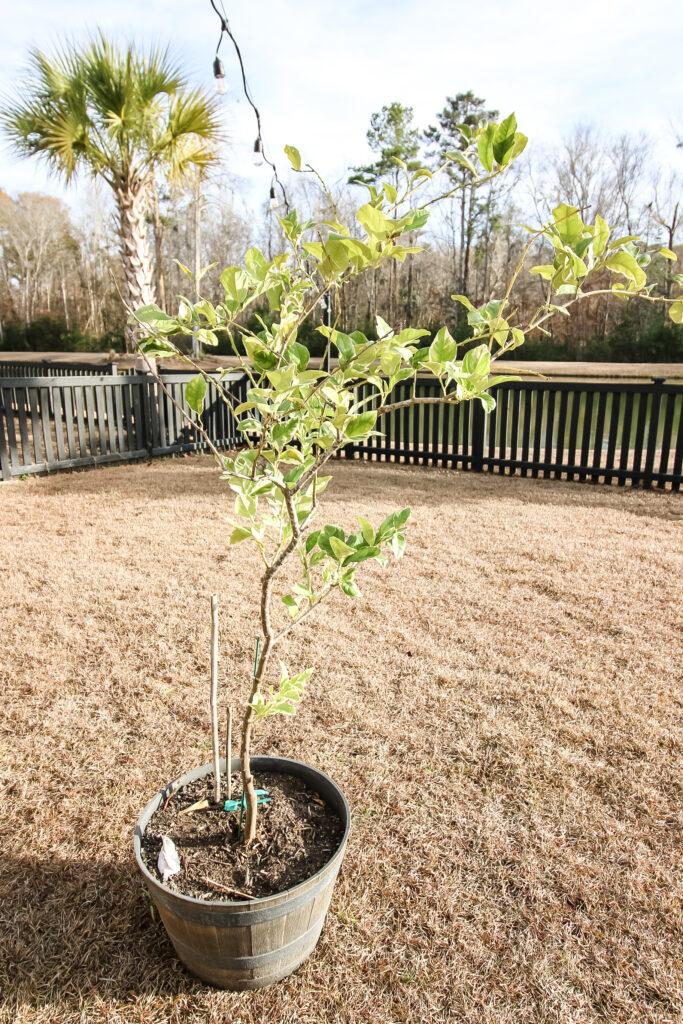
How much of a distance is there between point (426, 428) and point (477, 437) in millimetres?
649

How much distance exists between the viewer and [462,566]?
12.4 feet

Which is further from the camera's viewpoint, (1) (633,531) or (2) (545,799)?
(1) (633,531)

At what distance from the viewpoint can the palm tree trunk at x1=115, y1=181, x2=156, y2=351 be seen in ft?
28.5

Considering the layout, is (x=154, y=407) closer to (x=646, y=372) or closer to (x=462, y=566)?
(x=462, y=566)

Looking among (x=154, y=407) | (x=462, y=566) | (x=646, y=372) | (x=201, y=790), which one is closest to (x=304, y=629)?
(x=462, y=566)

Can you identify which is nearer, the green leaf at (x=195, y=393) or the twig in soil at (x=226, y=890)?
the green leaf at (x=195, y=393)

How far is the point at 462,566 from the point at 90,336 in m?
36.5

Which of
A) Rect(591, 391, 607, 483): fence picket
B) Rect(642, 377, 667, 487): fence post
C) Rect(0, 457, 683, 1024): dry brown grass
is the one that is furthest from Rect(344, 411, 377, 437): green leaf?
Rect(591, 391, 607, 483): fence picket

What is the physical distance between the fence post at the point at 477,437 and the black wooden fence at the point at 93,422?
3068 mm

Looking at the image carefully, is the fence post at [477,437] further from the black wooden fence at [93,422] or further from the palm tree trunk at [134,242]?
the palm tree trunk at [134,242]

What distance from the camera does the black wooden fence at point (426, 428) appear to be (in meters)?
5.88

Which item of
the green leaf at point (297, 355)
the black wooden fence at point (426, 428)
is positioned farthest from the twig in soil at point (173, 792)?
the black wooden fence at point (426, 428)

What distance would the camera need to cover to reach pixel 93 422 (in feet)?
22.3

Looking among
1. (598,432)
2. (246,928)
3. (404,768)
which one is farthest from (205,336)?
(598,432)
